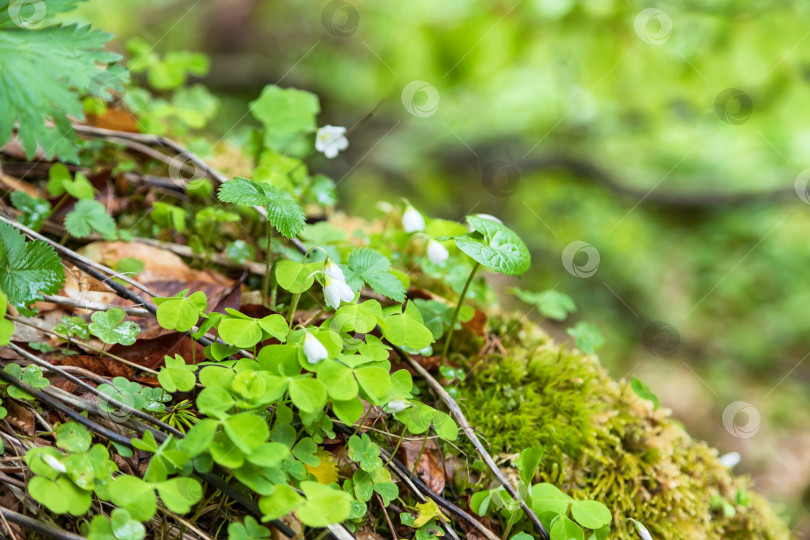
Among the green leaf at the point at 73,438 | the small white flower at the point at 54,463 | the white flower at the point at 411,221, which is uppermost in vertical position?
the white flower at the point at 411,221

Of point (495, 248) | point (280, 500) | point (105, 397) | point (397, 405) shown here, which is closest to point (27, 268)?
point (105, 397)

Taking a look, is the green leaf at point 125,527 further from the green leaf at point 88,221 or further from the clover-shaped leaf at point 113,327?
the green leaf at point 88,221

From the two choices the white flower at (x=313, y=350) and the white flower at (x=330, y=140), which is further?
the white flower at (x=330, y=140)

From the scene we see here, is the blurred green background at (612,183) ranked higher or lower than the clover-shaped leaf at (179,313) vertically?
higher

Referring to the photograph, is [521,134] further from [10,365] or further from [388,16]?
[10,365]

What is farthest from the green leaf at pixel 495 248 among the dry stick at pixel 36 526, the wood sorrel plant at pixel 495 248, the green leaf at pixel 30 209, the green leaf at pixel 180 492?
the green leaf at pixel 30 209

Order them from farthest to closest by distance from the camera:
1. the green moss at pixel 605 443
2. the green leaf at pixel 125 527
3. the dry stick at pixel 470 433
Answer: the green moss at pixel 605 443, the dry stick at pixel 470 433, the green leaf at pixel 125 527

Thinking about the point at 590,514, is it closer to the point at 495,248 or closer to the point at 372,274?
the point at 495,248
